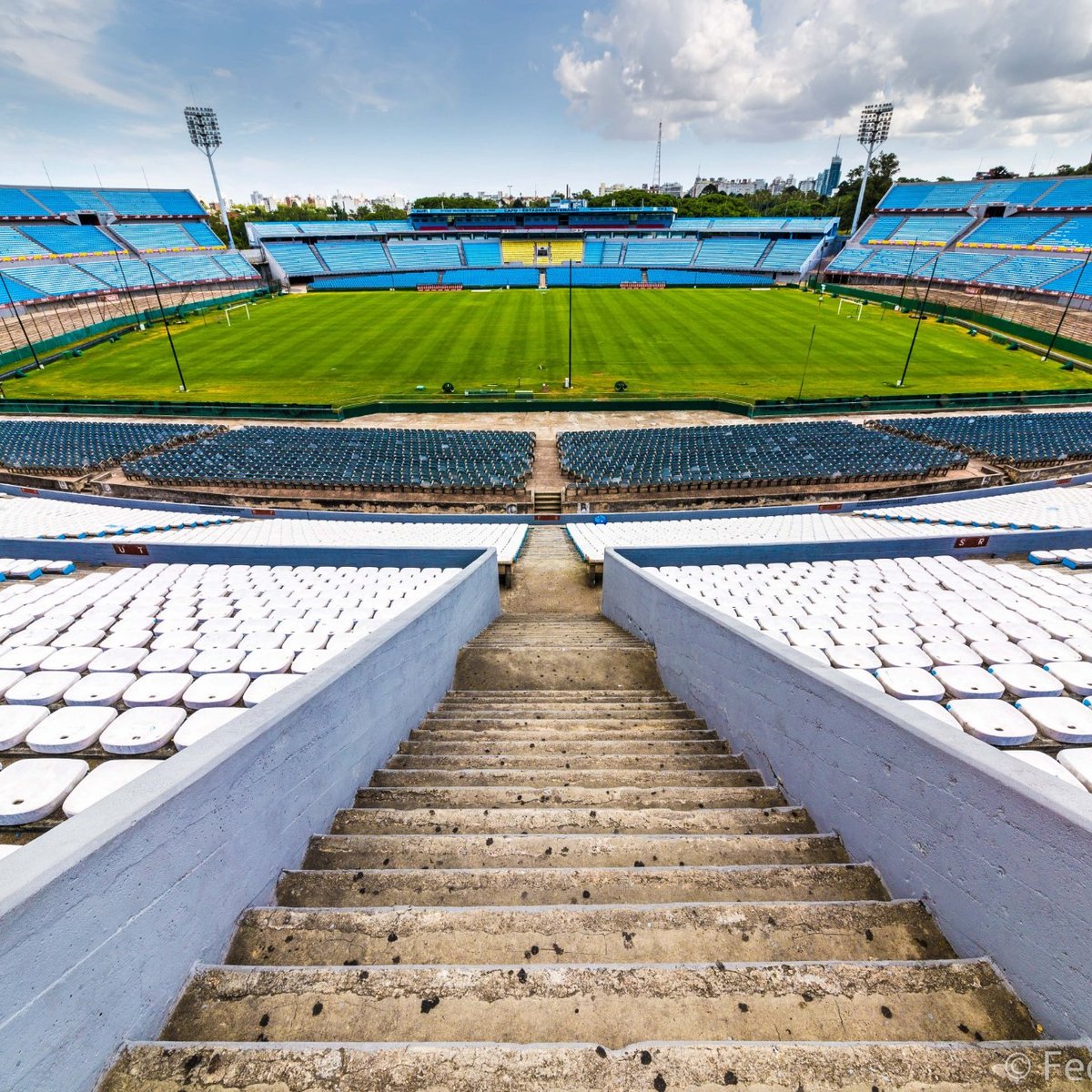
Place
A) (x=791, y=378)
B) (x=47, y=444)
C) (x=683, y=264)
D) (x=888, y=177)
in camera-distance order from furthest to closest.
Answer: (x=888, y=177), (x=683, y=264), (x=791, y=378), (x=47, y=444)

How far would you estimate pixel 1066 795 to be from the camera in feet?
9.45

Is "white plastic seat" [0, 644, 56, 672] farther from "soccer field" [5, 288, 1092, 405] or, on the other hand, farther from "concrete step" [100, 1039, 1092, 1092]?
"soccer field" [5, 288, 1092, 405]

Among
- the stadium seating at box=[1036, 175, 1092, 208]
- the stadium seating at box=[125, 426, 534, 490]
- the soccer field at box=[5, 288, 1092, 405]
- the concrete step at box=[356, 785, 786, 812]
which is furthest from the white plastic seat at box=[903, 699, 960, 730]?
the stadium seating at box=[1036, 175, 1092, 208]

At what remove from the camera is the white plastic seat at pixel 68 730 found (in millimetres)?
4289

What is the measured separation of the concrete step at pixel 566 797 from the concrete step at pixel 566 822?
0.21 meters

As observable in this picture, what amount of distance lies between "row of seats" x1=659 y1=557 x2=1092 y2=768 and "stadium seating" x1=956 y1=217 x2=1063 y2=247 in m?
78.2

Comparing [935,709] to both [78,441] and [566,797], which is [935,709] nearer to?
[566,797]

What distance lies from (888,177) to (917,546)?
136m

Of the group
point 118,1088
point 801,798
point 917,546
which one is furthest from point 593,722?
point 917,546

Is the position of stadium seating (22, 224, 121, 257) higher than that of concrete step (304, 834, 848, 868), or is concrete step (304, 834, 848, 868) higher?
stadium seating (22, 224, 121, 257)

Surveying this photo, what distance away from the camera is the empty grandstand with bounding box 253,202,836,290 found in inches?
3123

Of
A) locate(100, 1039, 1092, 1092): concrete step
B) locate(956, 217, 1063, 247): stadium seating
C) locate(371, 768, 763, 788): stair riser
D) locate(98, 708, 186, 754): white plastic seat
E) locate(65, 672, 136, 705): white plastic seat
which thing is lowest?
locate(371, 768, 763, 788): stair riser

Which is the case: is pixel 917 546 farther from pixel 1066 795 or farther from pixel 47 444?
pixel 47 444

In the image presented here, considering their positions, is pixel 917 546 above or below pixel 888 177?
below
